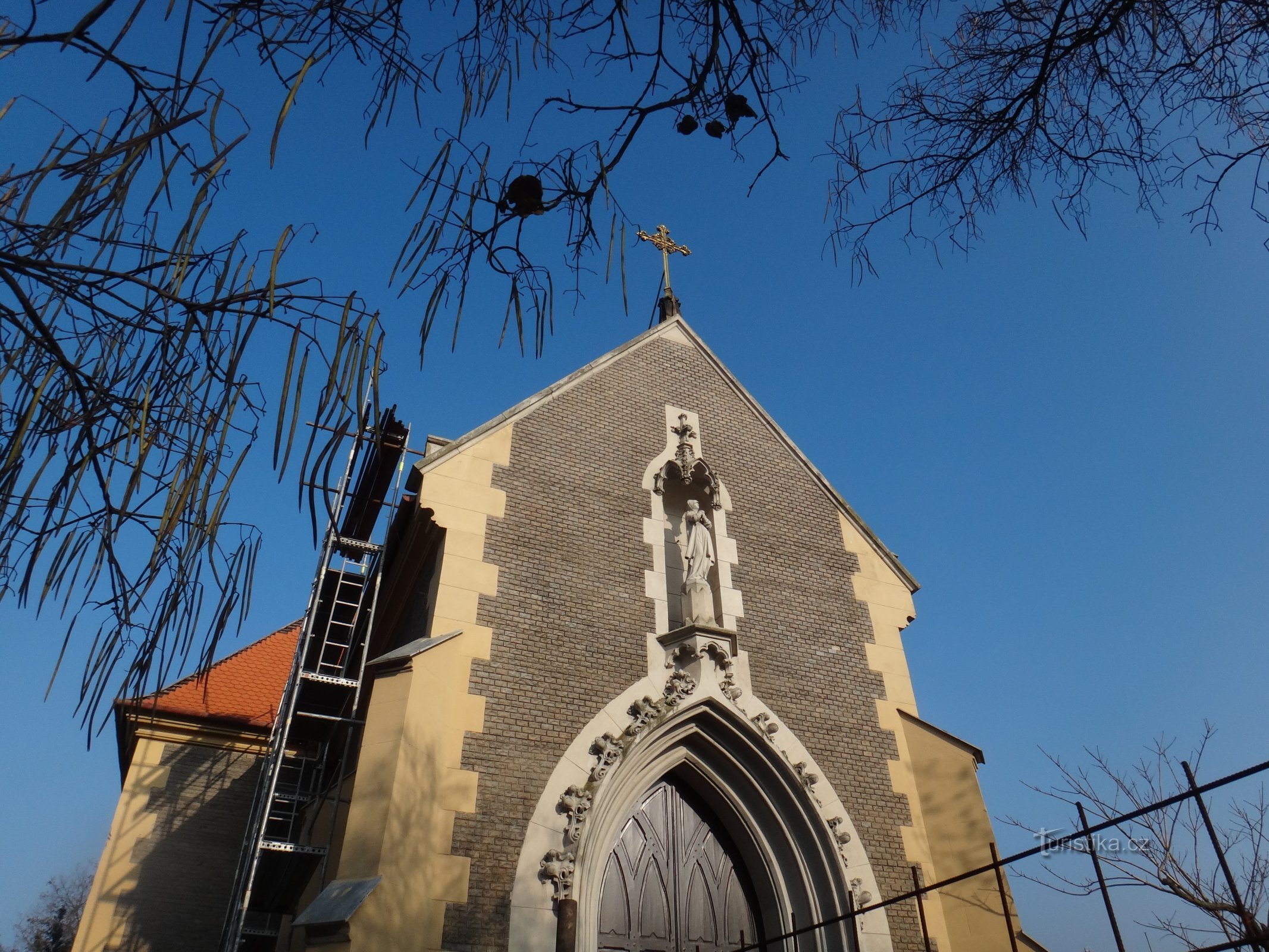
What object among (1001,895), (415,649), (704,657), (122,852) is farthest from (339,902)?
(122,852)

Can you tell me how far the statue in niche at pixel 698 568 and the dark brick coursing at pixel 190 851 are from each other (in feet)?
26.9

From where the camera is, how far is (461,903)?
7.29m

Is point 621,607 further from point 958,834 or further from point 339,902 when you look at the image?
point 958,834

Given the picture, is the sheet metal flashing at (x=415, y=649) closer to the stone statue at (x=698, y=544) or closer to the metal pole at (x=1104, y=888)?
the stone statue at (x=698, y=544)

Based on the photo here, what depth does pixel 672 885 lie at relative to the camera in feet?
28.6

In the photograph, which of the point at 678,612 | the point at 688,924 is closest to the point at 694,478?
the point at 678,612

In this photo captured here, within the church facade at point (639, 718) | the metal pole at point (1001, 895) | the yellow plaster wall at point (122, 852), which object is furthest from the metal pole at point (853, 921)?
the yellow plaster wall at point (122, 852)

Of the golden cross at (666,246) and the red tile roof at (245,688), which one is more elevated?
the golden cross at (666,246)

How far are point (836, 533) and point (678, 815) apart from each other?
419cm

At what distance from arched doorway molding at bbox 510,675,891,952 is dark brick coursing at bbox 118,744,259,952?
7.67 meters

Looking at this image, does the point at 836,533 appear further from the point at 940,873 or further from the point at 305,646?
the point at 305,646

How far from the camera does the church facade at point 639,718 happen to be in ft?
24.9

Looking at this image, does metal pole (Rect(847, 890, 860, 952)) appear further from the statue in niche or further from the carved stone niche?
the statue in niche

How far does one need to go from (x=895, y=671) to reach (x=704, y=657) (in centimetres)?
261
